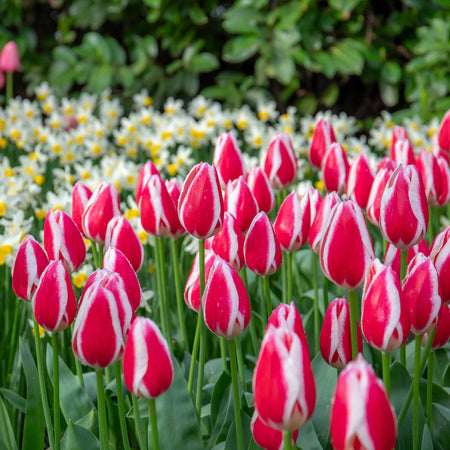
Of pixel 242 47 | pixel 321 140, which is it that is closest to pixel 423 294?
pixel 321 140

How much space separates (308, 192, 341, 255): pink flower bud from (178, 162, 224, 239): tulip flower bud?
0.55 feet

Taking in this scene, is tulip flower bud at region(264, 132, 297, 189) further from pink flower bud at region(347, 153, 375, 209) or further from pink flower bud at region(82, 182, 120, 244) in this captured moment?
pink flower bud at region(82, 182, 120, 244)

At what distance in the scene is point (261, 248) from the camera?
1.11 meters

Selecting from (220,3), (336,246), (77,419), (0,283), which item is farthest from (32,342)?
(220,3)

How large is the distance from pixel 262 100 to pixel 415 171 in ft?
12.6

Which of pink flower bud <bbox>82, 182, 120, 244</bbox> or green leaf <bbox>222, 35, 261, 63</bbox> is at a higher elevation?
green leaf <bbox>222, 35, 261, 63</bbox>

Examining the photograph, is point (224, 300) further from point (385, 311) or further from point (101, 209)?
point (101, 209)

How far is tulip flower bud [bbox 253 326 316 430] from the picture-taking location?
68cm

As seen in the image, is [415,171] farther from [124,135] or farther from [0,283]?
[124,135]

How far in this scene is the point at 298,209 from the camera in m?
1.22

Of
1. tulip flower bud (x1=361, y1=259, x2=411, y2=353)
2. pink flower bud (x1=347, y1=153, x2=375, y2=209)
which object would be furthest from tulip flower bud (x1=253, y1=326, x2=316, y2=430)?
pink flower bud (x1=347, y1=153, x2=375, y2=209)

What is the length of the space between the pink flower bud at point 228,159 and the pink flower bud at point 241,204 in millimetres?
218

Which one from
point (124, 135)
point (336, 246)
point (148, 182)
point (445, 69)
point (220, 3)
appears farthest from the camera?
point (220, 3)

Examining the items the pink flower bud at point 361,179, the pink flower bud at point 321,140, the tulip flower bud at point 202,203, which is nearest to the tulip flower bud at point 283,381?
the tulip flower bud at point 202,203
